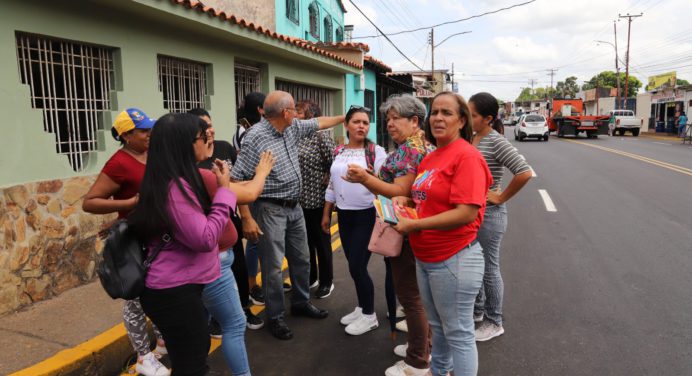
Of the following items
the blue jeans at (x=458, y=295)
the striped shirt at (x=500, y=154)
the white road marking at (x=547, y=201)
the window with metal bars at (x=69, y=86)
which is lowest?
the white road marking at (x=547, y=201)

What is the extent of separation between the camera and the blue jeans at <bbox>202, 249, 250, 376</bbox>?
2375mm

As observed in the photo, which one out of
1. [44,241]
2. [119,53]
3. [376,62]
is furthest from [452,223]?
[376,62]

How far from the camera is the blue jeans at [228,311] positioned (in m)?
2.38

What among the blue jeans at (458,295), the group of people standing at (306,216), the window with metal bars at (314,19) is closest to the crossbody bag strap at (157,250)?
the group of people standing at (306,216)

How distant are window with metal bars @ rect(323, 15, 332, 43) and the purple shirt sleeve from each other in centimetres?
1942

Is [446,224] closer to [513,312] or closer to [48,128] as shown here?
[513,312]

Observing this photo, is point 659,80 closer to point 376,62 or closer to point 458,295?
point 376,62

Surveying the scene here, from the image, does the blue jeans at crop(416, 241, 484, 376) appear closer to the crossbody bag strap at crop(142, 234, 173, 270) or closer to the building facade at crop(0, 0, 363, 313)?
the crossbody bag strap at crop(142, 234, 173, 270)

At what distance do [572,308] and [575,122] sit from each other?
2877cm

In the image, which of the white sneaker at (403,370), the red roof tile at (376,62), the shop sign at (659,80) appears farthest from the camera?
the shop sign at (659,80)

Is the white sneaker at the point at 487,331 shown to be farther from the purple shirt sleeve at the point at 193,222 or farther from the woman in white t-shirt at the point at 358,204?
the purple shirt sleeve at the point at 193,222

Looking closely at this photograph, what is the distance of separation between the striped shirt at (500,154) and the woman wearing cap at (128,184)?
2266 mm

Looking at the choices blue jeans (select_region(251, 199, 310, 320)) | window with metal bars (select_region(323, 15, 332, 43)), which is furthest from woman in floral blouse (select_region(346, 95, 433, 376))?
window with metal bars (select_region(323, 15, 332, 43))

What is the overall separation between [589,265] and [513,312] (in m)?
1.81
